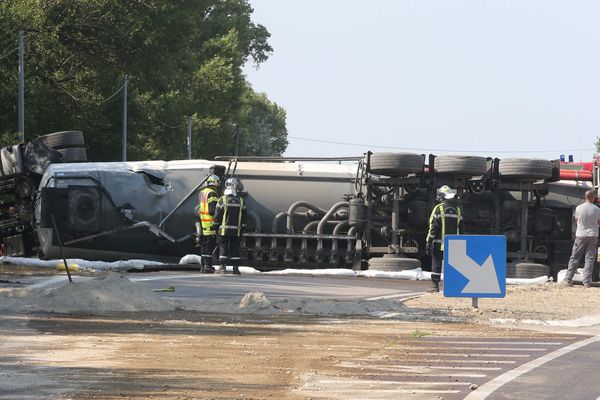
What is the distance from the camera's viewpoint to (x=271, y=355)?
12.8 m

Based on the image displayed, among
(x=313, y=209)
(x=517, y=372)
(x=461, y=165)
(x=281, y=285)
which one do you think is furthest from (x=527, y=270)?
(x=517, y=372)

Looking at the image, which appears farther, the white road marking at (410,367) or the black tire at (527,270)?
the black tire at (527,270)

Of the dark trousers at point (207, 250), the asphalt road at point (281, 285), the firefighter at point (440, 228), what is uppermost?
the firefighter at point (440, 228)

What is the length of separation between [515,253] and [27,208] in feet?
33.6

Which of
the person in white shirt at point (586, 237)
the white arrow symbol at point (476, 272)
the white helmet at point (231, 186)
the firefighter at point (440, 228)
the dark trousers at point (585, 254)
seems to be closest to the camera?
the white arrow symbol at point (476, 272)

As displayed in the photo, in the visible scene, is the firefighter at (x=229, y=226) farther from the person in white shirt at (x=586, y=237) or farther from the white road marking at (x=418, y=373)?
the white road marking at (x=418, y=373)

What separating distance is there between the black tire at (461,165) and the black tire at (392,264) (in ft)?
6.66

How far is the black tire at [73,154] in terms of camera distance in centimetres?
2981

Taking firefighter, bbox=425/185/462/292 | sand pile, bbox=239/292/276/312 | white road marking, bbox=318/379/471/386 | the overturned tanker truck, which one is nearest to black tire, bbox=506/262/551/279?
the overturned tanker truck

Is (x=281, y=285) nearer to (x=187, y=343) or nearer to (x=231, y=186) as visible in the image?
(x=231, y=186)

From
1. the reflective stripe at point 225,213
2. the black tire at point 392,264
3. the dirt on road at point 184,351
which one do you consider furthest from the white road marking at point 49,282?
the black tire at point 392,264

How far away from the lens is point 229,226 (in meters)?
25.5

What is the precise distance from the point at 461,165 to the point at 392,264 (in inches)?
102

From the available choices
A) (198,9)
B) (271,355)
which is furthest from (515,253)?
(198,9)
